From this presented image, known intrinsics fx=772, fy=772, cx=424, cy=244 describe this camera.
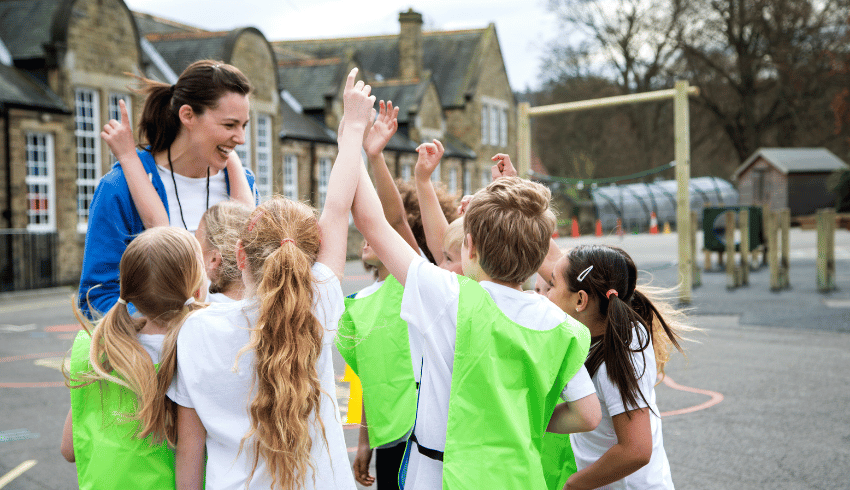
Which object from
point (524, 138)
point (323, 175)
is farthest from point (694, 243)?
point (323, 175)

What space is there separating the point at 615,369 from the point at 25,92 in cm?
1862

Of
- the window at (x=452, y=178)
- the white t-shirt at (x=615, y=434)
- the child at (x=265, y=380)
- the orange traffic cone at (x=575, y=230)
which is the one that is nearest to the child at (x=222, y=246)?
the child at (x=265, y=380)

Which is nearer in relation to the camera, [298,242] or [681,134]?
[298,242]

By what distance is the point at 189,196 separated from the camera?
288cm

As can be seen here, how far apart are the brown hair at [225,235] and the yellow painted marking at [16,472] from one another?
2.89m

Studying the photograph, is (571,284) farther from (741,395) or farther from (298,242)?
(741,395)

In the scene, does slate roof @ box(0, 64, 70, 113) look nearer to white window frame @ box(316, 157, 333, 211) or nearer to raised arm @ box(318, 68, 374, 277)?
white window frame @ box(316, 157, 333, 211)

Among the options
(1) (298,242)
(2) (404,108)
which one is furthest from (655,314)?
(2) (404,108)

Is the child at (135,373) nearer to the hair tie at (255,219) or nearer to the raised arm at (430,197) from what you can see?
the hair tie at (255,219)

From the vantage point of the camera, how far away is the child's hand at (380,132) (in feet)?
8.55

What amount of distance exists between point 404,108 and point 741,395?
27.9 m

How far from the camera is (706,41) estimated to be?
125 ft

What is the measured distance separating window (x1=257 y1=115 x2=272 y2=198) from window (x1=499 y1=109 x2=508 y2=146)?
18.9m

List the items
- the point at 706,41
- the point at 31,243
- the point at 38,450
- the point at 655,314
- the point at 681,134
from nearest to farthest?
the point at 655,314 → the point at 38,450 → the point at 681,134 → the point at 31,243 → the point at 706,41
